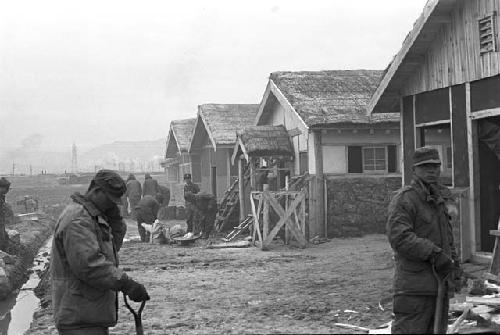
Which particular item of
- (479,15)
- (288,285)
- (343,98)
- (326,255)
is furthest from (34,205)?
(479,15)

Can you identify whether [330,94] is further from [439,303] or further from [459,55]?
[439,303]

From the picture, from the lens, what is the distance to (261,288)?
10.8m

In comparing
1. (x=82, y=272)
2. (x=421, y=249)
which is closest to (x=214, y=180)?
(x=421, y=249)

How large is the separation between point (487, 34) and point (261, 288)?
16.8 feet

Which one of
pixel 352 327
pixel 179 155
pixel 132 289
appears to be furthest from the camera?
pixel 179 155

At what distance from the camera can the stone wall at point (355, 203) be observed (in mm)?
17438

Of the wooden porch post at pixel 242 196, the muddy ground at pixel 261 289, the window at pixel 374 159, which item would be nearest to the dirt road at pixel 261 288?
the muddy ground at pixel 261 289

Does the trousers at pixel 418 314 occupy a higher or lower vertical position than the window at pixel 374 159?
lower

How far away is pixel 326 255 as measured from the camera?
1452cm

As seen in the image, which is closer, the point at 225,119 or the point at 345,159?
the point at 345,159

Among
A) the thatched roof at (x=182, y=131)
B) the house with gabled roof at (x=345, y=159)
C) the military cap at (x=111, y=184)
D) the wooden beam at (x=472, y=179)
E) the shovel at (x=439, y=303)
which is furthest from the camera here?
the thatched roof at (x=182, y=131)

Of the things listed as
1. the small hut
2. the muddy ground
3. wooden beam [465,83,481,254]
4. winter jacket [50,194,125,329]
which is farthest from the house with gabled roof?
winter jacket [50,194,125,329]

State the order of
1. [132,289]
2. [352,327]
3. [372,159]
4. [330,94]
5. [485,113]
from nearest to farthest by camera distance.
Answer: [132,289] → [352,327] → [485,113] → [372,159] → [330,94]

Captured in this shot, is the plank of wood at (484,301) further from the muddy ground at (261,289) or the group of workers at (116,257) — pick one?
the group of workers at (116,257)
